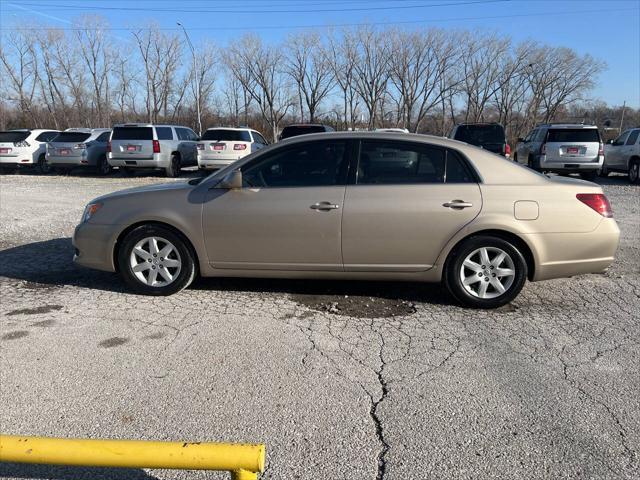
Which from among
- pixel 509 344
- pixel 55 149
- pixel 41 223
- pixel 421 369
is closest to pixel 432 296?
pixel 509 344

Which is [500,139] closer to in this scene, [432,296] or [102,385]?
[432,296]

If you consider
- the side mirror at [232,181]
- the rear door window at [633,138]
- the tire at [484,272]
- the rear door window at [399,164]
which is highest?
the rear door window at [633,138]

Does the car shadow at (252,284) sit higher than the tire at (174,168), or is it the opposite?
the tire at (174,168)

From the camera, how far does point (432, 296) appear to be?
5.20 m

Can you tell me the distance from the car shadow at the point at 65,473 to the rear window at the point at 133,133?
15206 mm

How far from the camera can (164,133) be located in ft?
56.5

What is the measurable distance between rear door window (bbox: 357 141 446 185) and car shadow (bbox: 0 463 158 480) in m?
3.12

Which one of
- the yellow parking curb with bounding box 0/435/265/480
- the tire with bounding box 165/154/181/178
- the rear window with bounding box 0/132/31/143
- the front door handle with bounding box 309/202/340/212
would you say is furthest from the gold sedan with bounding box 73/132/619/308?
the rear window with bounding box 0/132/31/143

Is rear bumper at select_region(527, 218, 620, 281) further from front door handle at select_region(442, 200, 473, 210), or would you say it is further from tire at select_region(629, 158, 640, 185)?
tire at select_region(629, 158, 640, 185)

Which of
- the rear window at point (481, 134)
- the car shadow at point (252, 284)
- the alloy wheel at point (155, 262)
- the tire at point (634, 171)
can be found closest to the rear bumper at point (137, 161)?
the rear window at point (481, 134)

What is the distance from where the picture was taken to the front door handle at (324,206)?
4773mm

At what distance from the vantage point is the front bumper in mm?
5176

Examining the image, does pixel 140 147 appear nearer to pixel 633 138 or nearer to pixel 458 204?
pixel 458 204

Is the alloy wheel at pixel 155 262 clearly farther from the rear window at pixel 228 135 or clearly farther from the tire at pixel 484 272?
the rear window at pixel 228 135
